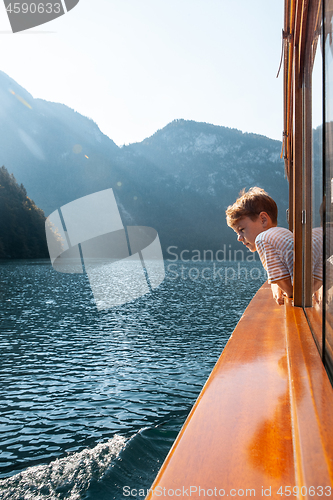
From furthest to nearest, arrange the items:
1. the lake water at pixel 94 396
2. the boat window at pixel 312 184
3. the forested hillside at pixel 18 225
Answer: the forested hillside at pixel 18 225 → the lake water at pixel 94 396 → the boat window at pixel 312 184

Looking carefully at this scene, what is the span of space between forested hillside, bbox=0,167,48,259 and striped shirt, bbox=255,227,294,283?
51.7 m

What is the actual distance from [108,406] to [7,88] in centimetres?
14305

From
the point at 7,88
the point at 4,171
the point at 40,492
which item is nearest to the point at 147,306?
the point at 40,492

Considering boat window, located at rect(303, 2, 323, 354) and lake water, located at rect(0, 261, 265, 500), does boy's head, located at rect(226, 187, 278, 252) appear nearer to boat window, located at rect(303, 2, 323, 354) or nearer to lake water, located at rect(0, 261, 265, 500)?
boat window, located at rect(303, 2, 323, 354)

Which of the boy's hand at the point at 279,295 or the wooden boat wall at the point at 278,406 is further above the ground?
the wooden boat wall at the point at 278,406

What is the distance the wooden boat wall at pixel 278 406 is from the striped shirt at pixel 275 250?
19 cm

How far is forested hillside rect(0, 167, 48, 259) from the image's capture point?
49688 millimetres

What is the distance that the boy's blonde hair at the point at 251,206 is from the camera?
2146 mm

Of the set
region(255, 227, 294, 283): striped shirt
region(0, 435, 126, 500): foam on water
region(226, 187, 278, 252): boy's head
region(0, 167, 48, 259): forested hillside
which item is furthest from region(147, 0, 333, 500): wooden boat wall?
region(0, 167, 48, 259): forested hillside

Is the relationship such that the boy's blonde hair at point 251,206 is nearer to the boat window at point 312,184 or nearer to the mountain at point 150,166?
the boat window at point 312,184

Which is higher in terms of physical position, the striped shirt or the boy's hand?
the striped shirt

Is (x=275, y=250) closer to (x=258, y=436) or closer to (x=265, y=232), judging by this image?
(x=265, y=232)

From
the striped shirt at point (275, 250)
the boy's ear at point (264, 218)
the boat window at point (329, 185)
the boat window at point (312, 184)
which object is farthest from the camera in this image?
the boy's ear at point (264, 218)

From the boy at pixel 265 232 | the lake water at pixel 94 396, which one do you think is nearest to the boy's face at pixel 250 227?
the boy at pixel 265 232
